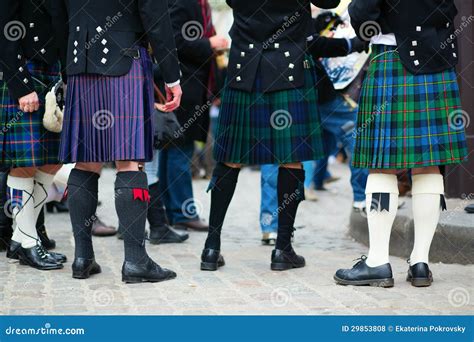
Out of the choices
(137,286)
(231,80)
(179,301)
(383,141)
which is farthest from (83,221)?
(383,141)

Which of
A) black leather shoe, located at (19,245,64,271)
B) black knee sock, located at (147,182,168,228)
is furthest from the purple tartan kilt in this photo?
black knee sock, located at (147,182,168,228)

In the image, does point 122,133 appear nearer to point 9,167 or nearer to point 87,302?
point 87,302

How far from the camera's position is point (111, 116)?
3965 millimetres

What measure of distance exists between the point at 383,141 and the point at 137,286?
55.5 inches

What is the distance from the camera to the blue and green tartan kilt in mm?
4383

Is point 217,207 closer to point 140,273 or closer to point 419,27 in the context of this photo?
point 140,273

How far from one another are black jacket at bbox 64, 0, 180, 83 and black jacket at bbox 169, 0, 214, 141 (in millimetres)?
1359

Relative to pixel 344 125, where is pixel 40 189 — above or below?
below

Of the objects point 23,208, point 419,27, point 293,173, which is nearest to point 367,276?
point 293,173

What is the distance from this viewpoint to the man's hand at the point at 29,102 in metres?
4.35

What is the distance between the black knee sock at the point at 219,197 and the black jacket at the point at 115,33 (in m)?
0.78

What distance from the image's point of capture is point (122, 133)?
3965 millimetres

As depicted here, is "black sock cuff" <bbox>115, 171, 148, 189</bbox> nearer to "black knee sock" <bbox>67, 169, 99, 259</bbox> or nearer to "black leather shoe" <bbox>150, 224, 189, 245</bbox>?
"black knee sock" <bbox>67, 169, 99, 259</bbox>

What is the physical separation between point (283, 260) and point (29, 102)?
5.37ft
